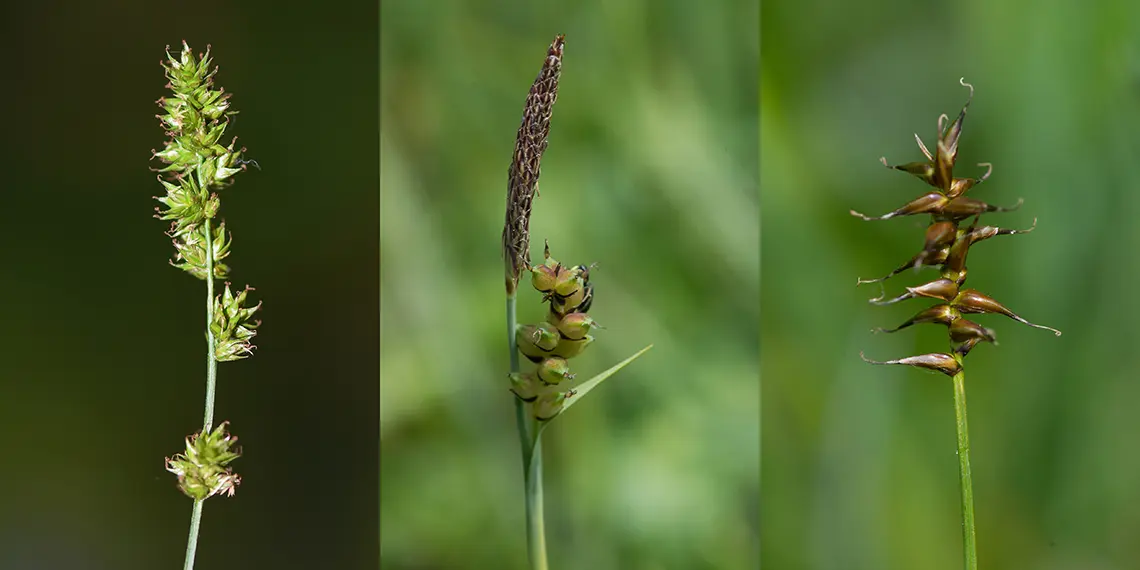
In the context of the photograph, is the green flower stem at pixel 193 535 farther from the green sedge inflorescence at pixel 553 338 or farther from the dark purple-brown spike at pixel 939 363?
the dark purple-brown spike at pixel 939 363

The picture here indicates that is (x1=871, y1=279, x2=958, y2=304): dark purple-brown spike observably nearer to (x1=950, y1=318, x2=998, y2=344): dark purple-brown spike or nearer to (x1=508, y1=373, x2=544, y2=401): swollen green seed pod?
(x1=950, y1=318, x2=998, y2=344): dark purple-brown spike

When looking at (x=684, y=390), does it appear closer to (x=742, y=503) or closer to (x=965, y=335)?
(x=742, y=503)

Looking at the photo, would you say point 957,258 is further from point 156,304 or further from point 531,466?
point 156,304

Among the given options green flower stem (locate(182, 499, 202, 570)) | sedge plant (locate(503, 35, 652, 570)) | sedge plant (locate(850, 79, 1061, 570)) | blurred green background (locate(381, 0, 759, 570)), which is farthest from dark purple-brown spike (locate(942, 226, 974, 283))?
green flower stem (locate(182, 499, 202, 570))

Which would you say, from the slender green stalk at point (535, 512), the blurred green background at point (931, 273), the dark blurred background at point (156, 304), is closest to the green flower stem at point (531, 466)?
the slender green stalk at point (535, 512)

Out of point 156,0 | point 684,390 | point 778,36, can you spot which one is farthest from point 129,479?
point 778,36

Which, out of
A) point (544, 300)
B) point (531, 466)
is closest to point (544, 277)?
point (544, 300)
